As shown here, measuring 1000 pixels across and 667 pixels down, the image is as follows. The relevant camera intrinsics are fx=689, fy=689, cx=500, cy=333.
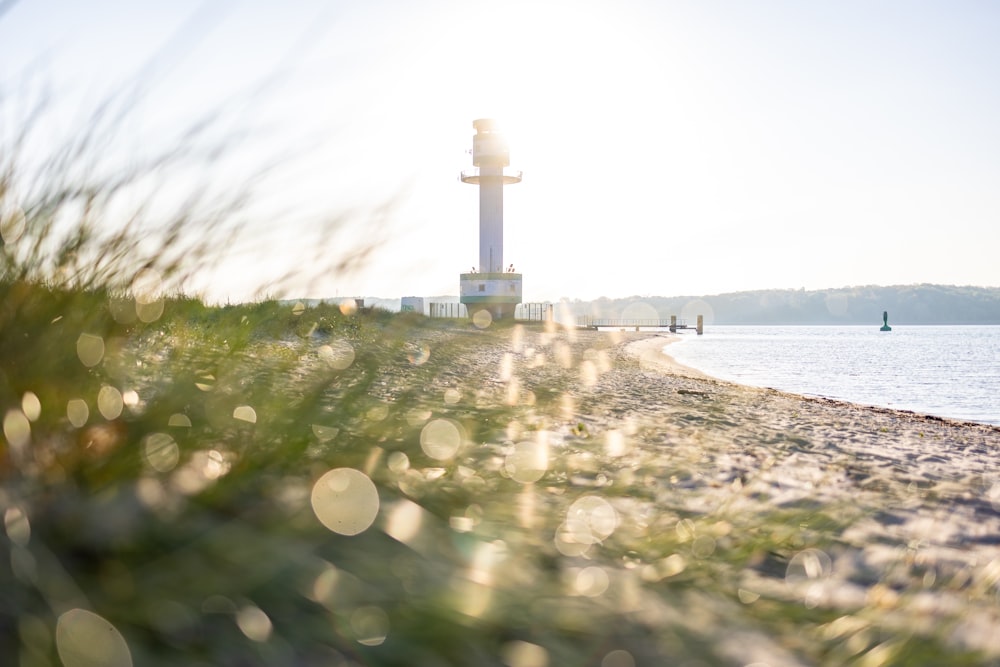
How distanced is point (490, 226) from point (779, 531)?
153 ft

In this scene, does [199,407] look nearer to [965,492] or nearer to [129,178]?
[129,178]

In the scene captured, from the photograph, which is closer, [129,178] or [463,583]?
[463,583]

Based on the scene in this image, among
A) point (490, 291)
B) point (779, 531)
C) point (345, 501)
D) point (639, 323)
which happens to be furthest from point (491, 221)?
point (639, 323)

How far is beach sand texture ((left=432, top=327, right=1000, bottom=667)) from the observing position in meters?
1.12

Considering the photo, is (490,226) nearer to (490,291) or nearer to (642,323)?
(490,291)

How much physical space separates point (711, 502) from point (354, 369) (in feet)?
6.27

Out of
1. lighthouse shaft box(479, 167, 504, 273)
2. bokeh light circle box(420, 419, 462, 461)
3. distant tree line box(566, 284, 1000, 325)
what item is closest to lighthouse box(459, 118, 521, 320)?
lighthouse shaft box(479, 167, 504, 273)

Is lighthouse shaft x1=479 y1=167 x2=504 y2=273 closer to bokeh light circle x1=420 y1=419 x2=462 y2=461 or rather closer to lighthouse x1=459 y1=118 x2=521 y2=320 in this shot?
lighthouse x1=459 y1=118 x2=521 y2=320

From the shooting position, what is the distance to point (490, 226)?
47.6 metres

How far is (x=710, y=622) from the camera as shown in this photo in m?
1.32

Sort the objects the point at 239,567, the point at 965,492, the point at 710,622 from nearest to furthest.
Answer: the point at 239,567 < the point at 710,622 < the point at 965,492

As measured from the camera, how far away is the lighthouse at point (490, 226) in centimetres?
4734

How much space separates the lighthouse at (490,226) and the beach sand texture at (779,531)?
40.5 meters

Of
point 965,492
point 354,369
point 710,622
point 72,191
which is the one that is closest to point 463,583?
point 710,622
